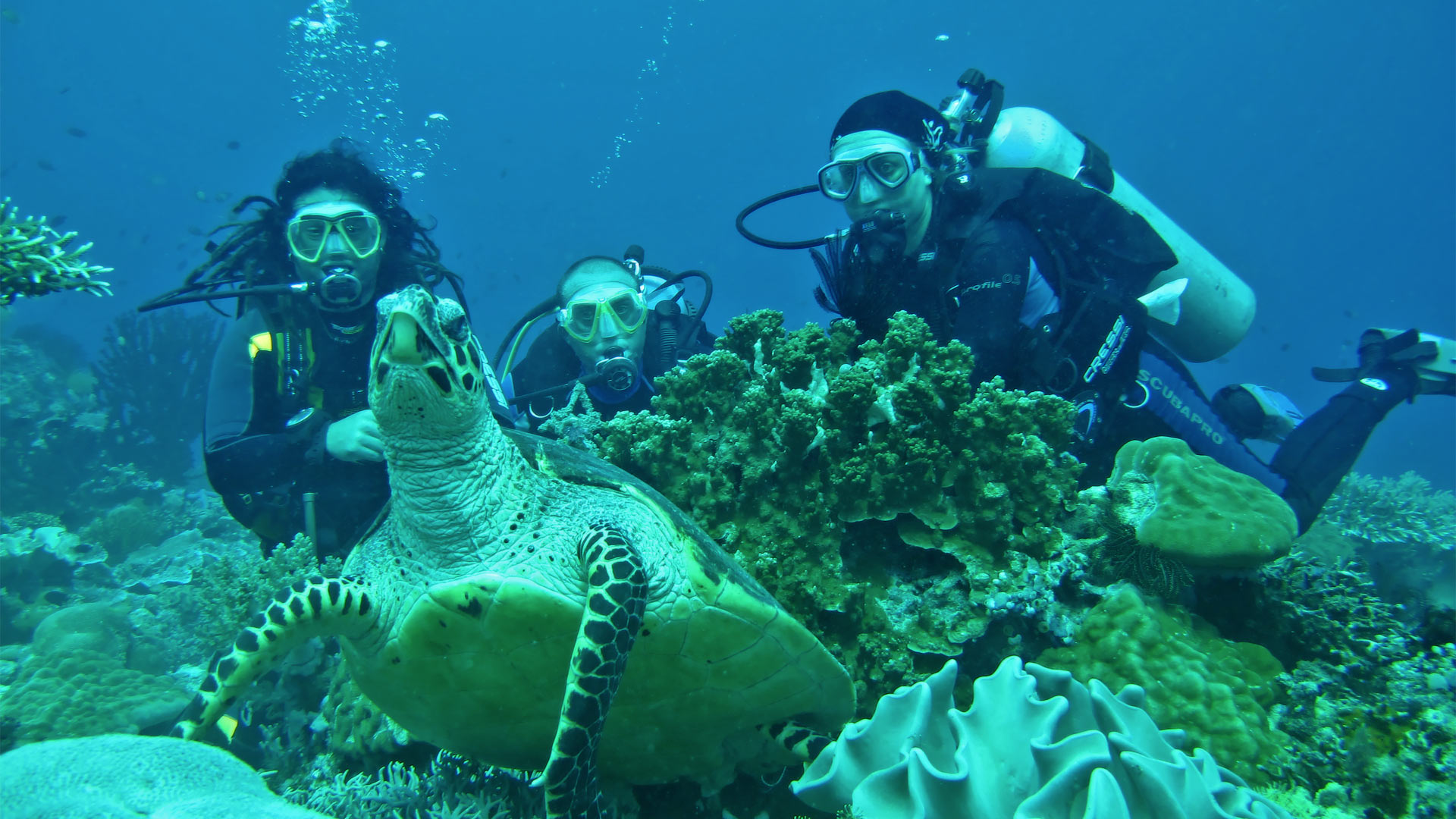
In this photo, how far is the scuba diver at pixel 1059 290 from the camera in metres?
4.36

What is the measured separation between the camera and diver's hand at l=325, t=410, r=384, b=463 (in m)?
3.98

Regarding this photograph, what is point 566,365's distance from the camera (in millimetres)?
6559

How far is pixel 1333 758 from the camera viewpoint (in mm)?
2283

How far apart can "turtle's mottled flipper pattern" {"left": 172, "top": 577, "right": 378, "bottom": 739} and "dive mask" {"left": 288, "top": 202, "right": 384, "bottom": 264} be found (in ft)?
11.1

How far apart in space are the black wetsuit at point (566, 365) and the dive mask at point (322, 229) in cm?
189

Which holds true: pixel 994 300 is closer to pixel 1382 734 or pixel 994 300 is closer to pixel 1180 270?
pixel 1382 734

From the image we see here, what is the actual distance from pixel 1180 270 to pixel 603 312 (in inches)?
217

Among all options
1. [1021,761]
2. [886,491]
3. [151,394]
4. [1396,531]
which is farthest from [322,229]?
[151,394]

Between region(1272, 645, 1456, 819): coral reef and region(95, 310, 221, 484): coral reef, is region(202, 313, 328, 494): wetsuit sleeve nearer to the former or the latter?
region(1272, 645, 1456, 819): coral reef

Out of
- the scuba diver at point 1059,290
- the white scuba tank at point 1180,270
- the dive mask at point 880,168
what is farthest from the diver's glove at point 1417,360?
the dive mask at point 880,168

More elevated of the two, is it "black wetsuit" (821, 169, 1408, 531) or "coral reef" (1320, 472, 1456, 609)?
"coral reef" (1320, 472, 1456, 609)

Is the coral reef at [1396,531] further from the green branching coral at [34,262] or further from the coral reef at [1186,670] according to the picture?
the green branching coral at [34,262]

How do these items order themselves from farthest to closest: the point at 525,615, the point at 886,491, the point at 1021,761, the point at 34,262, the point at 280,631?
the point at 34,262 → the point at 886,491 → the point at 280,631 → the point at 525,615 → the point at 1021,761

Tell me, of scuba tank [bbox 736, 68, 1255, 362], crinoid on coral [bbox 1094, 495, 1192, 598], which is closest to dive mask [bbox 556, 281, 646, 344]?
scuba tank [bbox 736, 68, 1255, 362]
